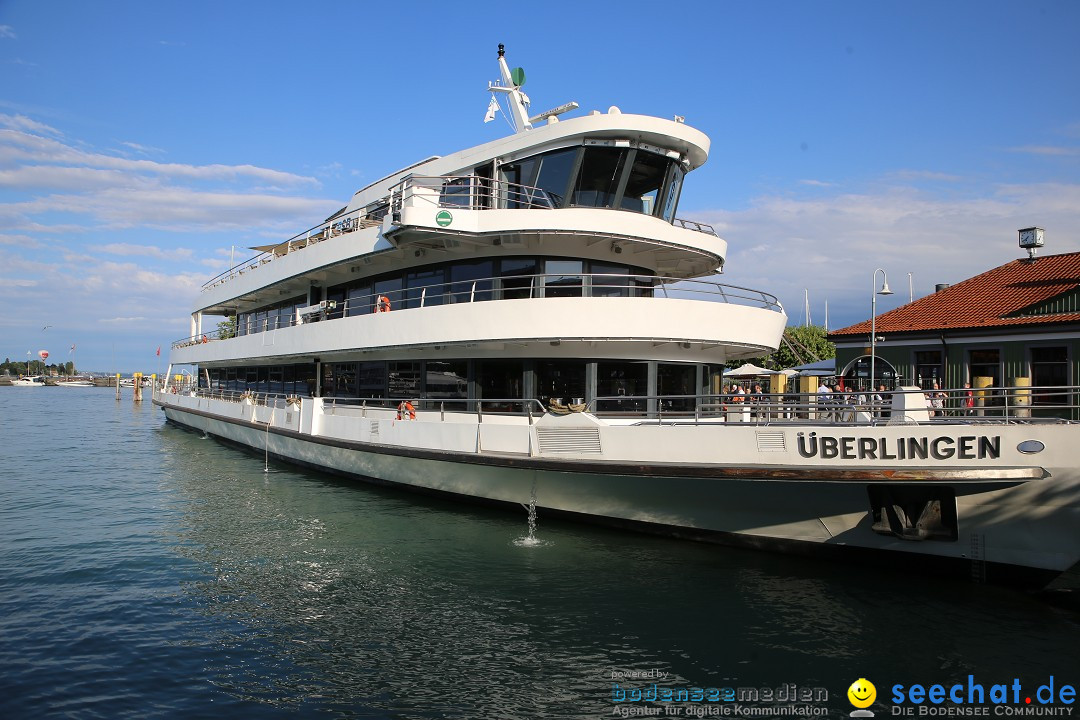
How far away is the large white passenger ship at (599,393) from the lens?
8.12 m

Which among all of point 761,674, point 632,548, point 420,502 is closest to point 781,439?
point 632,548

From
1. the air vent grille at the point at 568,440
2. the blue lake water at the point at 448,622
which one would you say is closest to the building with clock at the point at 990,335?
the air vent grille at the point at 568,440

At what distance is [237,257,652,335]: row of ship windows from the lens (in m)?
12.9

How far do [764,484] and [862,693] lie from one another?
3.32 metres

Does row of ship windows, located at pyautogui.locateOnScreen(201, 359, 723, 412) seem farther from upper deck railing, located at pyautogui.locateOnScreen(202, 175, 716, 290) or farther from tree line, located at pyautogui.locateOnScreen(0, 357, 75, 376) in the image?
tree line, located at pyautogui.locateOnScreen(0, 357, 75, 376)

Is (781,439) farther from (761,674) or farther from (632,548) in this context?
(761,674)

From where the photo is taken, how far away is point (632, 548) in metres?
9.84

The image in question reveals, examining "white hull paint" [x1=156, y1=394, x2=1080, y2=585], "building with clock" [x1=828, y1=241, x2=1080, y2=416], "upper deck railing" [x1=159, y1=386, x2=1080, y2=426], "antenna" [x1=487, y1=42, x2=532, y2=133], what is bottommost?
"white hull paint" [x1=156, y1=394, x2=1080, y2=585]

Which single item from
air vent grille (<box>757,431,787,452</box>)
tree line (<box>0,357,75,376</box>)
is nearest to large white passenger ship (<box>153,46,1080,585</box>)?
→ air vent grille (<box>757,431,787,452</box>)

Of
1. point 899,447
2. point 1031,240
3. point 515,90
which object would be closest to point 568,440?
point 899,447

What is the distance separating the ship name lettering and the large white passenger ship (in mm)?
18

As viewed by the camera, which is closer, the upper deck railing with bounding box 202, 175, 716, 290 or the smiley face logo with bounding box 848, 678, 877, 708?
the smiley face logo with bounding box 848, 678, 877, 708

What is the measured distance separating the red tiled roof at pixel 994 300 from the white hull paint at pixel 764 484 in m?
9.72

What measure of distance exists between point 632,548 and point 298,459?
32.7ft
